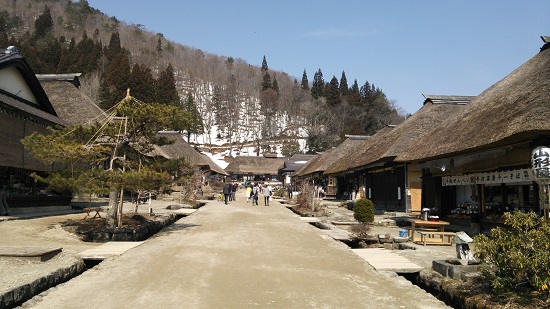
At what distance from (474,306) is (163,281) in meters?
4.76

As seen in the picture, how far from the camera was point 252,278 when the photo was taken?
7.30m

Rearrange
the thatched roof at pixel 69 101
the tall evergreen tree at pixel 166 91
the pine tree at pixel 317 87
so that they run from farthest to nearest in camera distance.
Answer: the pine tree at pixel 317 87
the tall evergreen tree at pixel 166 91
the thatched roof at pixel 69 101

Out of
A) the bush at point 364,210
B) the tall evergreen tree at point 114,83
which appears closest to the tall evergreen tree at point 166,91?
the tall evergreen tree at point 114,83

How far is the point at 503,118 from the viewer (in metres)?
10.7

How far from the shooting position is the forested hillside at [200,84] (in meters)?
68.5

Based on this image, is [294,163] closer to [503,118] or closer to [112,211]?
[112,211]

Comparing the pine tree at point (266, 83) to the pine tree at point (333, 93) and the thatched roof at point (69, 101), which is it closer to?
the pine tree at point (333, 93)

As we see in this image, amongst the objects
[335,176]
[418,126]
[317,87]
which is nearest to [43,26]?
[317,87]

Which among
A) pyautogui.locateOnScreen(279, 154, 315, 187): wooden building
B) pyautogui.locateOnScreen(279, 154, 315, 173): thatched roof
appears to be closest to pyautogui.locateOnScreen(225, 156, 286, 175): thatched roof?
pyautogui.locateOnScreen(279, 154, 315, 187): wooden building

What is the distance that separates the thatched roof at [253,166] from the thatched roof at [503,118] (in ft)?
185

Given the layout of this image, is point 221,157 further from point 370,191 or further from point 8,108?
point 8,108

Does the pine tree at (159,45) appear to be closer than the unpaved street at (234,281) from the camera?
No

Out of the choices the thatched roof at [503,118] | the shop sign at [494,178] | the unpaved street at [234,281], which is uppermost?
the thatched roof at [503,118]

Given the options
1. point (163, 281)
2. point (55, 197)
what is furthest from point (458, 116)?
point (55, 197)
